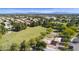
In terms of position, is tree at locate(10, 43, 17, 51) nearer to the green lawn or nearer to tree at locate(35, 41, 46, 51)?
the green lawn

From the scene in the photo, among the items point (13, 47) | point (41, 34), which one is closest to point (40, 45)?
point (41, 34)

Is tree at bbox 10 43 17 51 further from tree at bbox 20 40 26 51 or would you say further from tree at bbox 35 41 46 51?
tree at bbox 35 41 46 51

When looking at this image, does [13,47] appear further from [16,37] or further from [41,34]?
[41,34]

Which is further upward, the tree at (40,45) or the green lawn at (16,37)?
the green lawn at (16,37)

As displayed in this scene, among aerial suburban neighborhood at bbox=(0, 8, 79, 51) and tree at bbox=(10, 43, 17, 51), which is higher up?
aerial suburban neighborhood at bbox=(0, 8, 79, 51)

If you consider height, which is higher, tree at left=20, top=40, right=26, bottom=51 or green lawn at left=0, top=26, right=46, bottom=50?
green lawn at left=0, top=26, right=46, bottom=50

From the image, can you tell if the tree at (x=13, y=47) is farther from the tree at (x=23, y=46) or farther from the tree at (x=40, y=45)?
the tree at (x=40, y=45)

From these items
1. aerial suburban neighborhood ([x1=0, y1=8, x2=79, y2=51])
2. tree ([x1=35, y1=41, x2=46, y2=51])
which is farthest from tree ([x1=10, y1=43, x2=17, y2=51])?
tree ([x1=35, y1=41, x2=46, y2=51])

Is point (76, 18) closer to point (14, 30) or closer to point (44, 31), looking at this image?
point (44, 31)

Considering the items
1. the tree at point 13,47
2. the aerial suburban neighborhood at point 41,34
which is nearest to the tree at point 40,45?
the aerial suburban neighborhood at point 41,34
